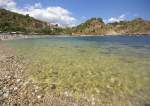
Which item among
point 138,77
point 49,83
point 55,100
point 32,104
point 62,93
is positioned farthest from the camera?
point 138,77

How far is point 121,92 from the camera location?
11352mm

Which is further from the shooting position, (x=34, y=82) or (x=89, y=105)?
(x=34, y=82)

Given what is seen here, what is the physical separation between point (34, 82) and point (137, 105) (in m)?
6.71

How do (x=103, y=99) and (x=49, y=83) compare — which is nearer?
(x=103, y=99)

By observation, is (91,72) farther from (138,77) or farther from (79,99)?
(79,99)

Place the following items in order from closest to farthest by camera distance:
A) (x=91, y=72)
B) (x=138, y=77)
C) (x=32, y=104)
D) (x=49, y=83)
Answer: (x=32, y=104)
(x=49, y=83)
(x=138, y=77)
(x=91, y=72)

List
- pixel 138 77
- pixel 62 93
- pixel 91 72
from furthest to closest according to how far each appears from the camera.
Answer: pixel 91 72 < pixel 138 77 < pixel 62 93

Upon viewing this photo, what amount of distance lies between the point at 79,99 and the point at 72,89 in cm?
165

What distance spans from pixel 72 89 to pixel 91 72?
4893 millimetres

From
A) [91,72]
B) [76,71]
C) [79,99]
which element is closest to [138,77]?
[91,72]

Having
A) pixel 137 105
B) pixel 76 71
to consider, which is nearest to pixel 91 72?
pixel 76 71

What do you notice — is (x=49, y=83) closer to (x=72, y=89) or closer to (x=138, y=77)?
(x=72, y=89)

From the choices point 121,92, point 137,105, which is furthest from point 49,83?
point 137,105

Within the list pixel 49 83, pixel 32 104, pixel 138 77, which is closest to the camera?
pixel 32 104
